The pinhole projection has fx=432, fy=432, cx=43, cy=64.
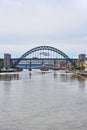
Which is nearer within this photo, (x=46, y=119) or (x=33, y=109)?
(x=46, y=119)

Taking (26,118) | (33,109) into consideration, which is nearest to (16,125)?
(26,118)

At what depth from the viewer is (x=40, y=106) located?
35000 millimetres

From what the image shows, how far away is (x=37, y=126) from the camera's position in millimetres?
25297

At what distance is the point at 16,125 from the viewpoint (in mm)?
25406

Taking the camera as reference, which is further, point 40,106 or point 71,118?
point 40,106

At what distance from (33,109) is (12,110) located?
67.7 inches

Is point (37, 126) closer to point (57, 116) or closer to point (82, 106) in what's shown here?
point (57, 116)

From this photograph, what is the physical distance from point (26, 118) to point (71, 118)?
9.61ft

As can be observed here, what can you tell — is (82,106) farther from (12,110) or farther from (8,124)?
(8,124)

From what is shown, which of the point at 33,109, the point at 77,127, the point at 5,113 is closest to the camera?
the point at 77,127

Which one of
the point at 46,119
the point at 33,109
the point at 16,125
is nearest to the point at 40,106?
the point at 33,109

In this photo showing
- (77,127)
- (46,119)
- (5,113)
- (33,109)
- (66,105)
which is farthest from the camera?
(66,105)

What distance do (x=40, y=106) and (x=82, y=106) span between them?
3399 millimetres

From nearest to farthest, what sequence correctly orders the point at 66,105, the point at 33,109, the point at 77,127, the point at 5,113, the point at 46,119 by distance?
the point at 77,127
the point at 46,119
the point at 5,113
the point at 33,109
the point at 66,105
